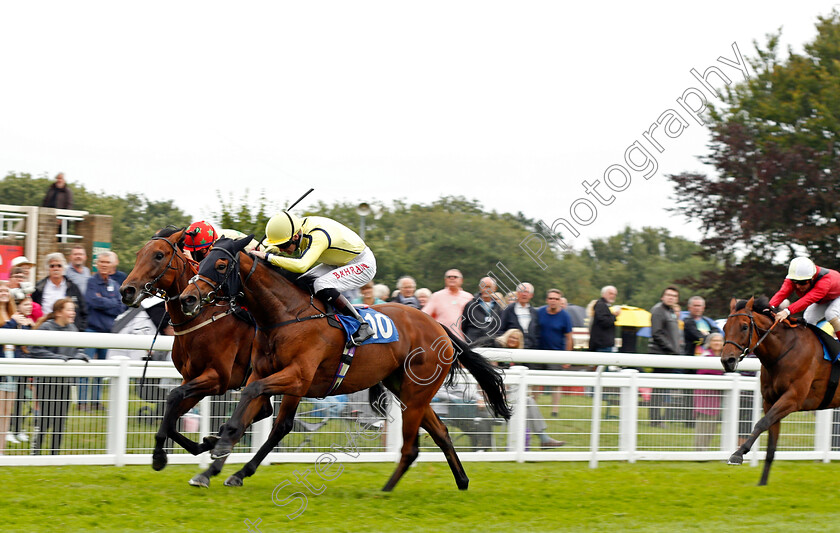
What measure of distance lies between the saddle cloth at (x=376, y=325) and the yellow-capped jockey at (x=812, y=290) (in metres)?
3.15

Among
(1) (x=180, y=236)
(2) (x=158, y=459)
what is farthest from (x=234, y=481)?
(1) (x=180, y=236)

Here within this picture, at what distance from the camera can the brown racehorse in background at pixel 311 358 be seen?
5.31 meters

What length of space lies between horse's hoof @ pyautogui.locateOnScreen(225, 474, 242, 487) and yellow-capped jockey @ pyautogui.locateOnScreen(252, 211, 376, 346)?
1.11 metres

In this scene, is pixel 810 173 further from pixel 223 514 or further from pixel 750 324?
→ pixel 223 514

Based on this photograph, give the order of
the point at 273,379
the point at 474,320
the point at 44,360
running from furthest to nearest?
the point at 474,320 < the point at 44,360 < the point at 273,379

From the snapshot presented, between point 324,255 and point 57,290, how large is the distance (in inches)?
113

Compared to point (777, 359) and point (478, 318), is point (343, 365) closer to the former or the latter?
point (478, 318)

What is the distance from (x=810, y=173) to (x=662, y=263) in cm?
3832

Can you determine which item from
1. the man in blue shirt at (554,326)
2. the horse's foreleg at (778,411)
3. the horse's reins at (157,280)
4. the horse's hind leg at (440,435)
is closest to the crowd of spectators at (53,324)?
the horse's reins at (157,280)

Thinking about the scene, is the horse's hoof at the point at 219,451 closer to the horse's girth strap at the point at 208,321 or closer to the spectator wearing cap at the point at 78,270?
the horse's girth strap at the point at 208,321

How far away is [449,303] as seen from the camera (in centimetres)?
854

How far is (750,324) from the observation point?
7207 mm

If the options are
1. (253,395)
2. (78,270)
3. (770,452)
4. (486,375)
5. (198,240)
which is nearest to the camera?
(253,395)

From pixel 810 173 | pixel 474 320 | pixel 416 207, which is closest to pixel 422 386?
pixel 474 320
